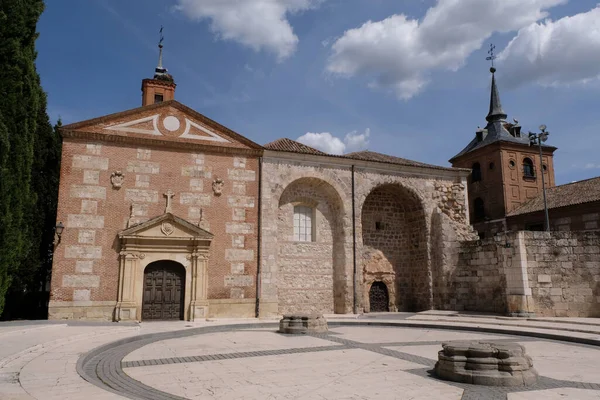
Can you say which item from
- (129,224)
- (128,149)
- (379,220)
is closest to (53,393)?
(129,224)

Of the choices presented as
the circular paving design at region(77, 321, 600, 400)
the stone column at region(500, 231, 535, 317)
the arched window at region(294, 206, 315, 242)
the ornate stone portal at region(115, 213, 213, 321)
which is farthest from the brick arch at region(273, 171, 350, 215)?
the circular paving design at region(77, 321, 600, 400)

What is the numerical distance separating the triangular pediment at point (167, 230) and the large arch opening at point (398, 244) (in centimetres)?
809

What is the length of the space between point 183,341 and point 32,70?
10014 millimetres

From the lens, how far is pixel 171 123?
56.1 ft

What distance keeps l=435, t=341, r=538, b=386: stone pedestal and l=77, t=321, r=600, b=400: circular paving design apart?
0.14m

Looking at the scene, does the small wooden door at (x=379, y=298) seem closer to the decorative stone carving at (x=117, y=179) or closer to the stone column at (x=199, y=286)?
the stone column at (x=199, y=286)

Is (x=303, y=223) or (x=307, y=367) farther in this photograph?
(x=303, y=223)

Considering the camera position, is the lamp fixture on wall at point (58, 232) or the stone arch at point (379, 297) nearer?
the lamp fixture on wall at point (58, 232)

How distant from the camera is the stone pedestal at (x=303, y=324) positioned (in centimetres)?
1224

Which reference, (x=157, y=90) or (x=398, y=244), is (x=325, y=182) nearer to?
(x=398, y=244)

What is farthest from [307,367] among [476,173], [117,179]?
[476,173]

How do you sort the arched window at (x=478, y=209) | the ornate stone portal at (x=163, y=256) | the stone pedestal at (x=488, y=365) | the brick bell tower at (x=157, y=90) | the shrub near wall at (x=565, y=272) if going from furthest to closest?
the arched window at (x=478, y=209)
the brick bell tower at (x=157, y=90)
the shrub near wall at (x=565, y=272)
the ornate stone portal at (x=163, y=256)
the stone pedestal at (x=488, y=365)

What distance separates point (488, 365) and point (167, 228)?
40.5 ft

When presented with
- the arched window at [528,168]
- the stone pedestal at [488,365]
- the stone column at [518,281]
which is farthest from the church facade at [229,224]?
the arched window at [528,168]
